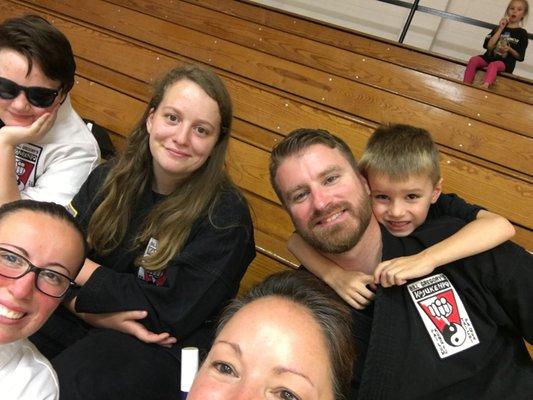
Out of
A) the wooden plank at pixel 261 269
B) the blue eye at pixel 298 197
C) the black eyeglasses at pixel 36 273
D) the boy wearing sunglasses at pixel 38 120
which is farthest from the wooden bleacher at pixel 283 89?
the black eyeglasses at pixel 36 273

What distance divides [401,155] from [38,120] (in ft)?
3.34

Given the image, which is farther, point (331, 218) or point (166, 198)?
point (166, 198)

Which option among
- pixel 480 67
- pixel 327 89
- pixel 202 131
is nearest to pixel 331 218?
pixel 202 131

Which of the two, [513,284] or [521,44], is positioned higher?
[521,44]

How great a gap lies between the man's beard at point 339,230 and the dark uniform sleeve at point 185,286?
0.71 ft

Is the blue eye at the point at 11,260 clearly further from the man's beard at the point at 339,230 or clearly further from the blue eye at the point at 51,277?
the man's beard at the point at 339,230

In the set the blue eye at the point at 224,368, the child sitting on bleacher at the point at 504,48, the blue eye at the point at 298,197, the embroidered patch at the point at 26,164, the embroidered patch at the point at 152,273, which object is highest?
the child sitting on bleacher at the point at 504,48

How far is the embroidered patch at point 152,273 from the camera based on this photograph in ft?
4.04

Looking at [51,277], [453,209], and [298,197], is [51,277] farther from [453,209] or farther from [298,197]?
[453,209]

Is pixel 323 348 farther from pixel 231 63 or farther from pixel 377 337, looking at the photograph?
pixel 231 63

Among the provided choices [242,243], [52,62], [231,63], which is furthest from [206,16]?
[242,243]

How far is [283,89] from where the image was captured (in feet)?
9.16

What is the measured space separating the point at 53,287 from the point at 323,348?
48 cm

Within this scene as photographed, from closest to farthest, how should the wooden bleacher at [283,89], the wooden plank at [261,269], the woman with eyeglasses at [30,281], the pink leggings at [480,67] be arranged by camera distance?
1. the woman with eyeglasses at [30,281]
2. the wooden plank at [261,269]
3. the wooden bleacher at [283,89]
4. the pink leggings at [480,67]
